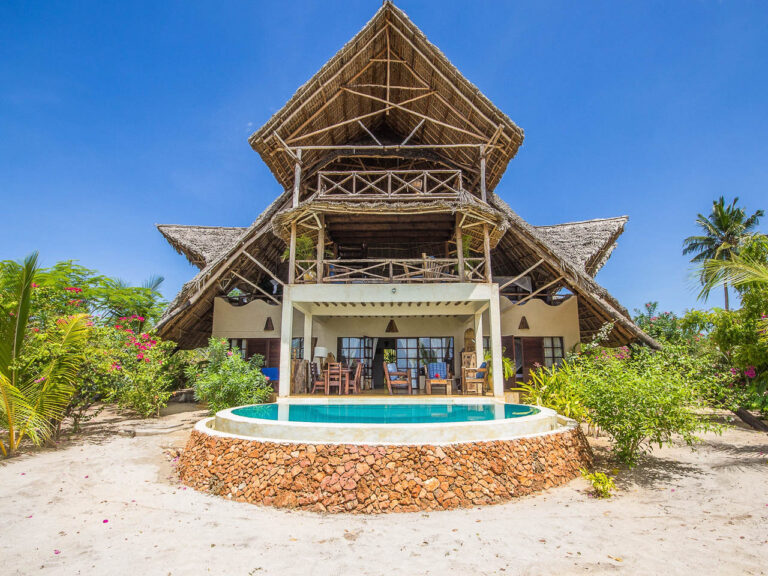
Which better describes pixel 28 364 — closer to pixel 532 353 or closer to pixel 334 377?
pixel 334 377

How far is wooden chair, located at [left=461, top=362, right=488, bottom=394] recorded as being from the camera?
31.3ft

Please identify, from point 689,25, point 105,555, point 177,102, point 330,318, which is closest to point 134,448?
point 105,555

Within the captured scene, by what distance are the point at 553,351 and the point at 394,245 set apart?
5410mm

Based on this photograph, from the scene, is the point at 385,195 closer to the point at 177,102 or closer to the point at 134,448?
the point at 134,448

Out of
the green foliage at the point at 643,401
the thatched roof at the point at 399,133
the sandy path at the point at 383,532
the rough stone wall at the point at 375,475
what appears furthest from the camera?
the thatched roof at the point at 399,133

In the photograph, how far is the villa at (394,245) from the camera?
9664mm

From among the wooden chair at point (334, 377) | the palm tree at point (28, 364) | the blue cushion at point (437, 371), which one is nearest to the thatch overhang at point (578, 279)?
the blue cushion at point (437, 371)

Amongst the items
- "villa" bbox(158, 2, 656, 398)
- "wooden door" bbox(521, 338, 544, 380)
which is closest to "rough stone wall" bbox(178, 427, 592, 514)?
"villa" bbox(158, 2, 656, 398)

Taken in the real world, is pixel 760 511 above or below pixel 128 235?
below

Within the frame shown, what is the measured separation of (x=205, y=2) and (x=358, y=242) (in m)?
6.89

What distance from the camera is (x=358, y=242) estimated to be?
42.0 ft

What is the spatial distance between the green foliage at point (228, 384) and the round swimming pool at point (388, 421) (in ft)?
2.46

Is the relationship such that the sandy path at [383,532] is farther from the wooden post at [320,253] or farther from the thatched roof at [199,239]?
the thatched roof at [199,239]

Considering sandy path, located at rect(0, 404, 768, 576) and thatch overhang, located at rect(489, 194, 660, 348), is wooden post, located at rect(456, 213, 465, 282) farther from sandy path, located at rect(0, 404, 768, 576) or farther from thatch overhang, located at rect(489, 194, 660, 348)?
sandy path, located at rect(0, 404, 768, 576)
